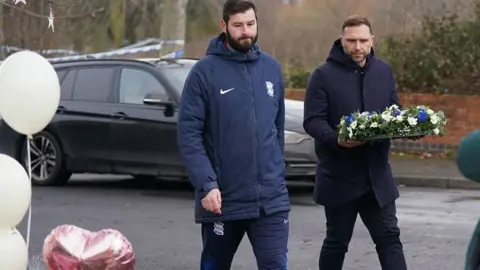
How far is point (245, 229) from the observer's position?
18.2 ft

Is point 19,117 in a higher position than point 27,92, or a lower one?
lower

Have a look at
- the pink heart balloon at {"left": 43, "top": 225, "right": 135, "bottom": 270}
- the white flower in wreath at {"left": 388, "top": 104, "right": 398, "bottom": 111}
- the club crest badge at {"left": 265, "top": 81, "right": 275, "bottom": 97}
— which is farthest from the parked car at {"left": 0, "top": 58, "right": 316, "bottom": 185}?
the club crest badge at {"left": 265, "top": 81, "right": 275, "bottom": 97}

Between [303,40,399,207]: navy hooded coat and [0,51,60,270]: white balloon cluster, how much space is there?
1555mm

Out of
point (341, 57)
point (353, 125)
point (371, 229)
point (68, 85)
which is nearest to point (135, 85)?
point (68, 85)

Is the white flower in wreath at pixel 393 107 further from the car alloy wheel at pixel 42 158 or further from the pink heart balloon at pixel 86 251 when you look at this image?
the car alloy wheel at pixel 42 158

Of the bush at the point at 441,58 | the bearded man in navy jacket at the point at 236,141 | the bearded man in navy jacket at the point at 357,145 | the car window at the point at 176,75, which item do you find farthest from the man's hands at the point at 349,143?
the bush at the point at 441,58

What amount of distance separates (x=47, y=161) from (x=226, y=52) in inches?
317

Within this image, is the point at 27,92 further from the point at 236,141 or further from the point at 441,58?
the point at 441,58

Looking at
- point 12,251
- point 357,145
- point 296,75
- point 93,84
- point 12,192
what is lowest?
point 296,75

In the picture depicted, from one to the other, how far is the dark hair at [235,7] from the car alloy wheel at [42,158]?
787 centimetres

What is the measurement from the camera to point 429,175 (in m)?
14.0

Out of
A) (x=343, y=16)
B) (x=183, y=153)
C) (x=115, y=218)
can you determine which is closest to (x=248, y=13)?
(x=183, y=153)

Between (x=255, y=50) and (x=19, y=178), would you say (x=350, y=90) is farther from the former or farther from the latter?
(x=19, y=178)

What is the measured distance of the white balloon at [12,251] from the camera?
219 inches
